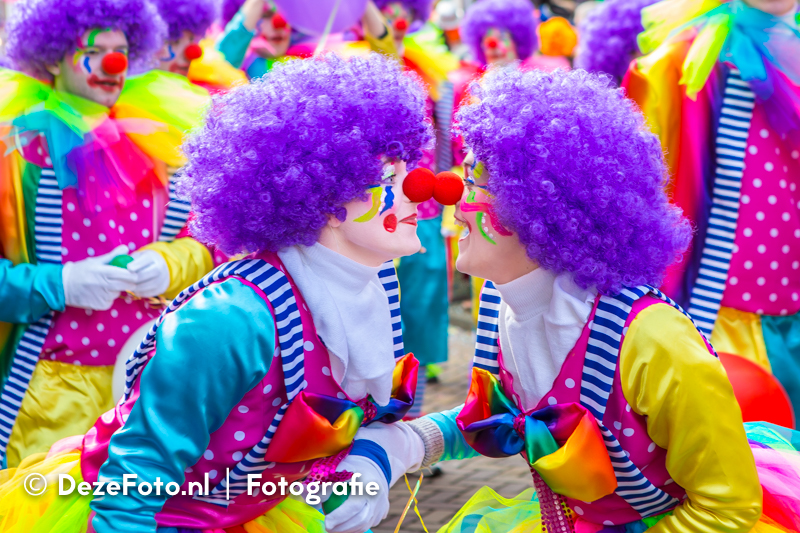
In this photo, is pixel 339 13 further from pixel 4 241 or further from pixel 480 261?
pixel 480 261

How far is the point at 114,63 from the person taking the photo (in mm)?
2627

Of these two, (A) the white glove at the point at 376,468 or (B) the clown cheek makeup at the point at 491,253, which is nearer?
(A) the white glove at the point at 376,468

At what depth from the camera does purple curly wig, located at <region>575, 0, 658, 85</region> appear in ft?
13.0

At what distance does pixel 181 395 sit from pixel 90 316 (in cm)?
119

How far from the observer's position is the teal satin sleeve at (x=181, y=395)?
1.49 m

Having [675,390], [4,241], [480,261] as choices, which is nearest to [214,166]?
[480,261]

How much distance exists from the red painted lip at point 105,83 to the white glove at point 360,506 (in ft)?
5.29

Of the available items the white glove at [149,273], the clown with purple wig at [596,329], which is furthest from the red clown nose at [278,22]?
the clown with purple wig at [596,329]

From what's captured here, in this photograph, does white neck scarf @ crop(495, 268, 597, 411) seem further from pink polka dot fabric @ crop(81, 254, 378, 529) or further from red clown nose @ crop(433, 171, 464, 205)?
pink polka dot fabric @ crop(81, 254, 378, 529)

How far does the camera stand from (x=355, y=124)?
167cm

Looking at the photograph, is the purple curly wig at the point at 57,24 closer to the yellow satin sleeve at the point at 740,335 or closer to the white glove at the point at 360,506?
the white glove at the point at 360,506

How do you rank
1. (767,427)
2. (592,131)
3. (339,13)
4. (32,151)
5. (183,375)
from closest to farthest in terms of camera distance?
(183,375)
(592,131)
(767,427)
(32,151)
(339,13)

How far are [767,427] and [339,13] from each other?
8.04ft

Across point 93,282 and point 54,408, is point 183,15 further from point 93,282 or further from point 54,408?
point 54,408
